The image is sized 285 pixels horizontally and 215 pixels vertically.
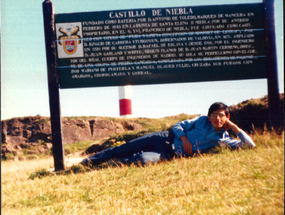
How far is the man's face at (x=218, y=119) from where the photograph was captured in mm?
2541

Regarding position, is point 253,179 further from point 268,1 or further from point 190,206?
point 268,1

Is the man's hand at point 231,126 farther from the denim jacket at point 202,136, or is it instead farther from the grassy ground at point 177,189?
the grassy ground at point 177,189

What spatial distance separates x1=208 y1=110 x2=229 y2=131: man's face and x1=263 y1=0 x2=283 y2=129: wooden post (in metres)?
0.49

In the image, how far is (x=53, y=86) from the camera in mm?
3459

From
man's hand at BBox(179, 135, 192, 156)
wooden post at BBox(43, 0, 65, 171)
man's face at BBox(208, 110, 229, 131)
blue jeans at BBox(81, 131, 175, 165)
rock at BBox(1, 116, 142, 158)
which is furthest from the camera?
rock at BBox(1, 116, 142, 158)

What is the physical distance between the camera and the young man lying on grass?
2561 millimetres

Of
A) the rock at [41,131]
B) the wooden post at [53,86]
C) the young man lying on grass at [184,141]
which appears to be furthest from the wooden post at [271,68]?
the wooden post at [53,86]

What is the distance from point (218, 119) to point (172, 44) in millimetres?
941

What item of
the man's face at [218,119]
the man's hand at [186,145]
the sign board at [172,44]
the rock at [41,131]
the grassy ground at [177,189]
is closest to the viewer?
the grassy ground at [177,189]

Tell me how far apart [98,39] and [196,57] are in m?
1.01

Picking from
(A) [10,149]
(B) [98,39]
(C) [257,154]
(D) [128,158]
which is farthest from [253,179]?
(A) [10,149]

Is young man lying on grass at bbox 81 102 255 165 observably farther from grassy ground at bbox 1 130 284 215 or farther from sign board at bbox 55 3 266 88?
sign board at bbox 55 3 266 88

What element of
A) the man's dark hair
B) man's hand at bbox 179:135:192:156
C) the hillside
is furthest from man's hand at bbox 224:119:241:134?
→ the hillside

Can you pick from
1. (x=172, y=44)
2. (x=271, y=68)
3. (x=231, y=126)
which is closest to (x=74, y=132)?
(x=172, y=44)
